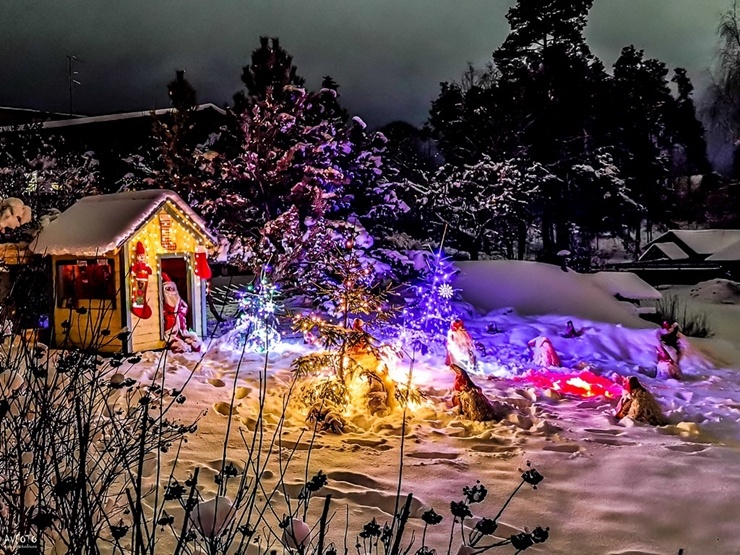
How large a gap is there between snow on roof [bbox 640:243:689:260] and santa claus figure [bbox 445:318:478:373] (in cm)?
2366

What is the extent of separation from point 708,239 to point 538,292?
20854 millimetres

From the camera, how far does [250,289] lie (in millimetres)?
11227

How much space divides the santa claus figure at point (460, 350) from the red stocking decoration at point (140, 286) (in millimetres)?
5082

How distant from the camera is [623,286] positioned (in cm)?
1509

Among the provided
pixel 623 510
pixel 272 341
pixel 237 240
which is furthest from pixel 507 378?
pixel 237 240

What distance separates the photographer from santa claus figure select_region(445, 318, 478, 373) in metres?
9.84

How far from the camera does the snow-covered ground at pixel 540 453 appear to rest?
4.40 metres

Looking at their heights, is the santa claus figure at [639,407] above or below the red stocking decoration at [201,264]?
below

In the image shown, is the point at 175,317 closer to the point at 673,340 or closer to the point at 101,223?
the point at 101,223

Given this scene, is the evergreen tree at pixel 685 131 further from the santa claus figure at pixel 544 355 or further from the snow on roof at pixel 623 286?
the santa claus figure at pixel 544 355

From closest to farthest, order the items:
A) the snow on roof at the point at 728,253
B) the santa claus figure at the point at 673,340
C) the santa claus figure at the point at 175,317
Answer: the santa claus figure at the point at 175,317 → the santa claus figure at the point at 673,340 → the snow on roof at the point at 728,253

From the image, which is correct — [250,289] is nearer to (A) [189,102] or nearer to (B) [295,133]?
(B) [295,133]

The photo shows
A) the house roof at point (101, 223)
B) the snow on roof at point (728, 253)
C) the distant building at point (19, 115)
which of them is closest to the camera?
Result: the house roof at point (101, 223)

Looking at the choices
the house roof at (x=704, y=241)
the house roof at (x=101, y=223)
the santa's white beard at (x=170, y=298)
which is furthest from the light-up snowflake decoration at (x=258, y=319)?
the house roof at (x=704, y=241)
